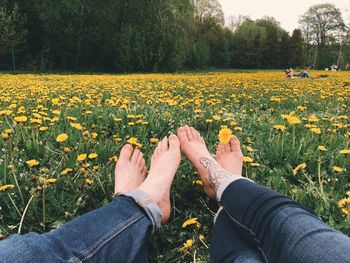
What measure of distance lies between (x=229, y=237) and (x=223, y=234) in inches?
1.5

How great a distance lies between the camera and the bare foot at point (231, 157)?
168 cm

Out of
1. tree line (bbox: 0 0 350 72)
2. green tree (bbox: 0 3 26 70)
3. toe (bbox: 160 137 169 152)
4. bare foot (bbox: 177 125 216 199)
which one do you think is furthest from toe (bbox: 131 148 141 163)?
green tree (bbox: 0 3 26 70)

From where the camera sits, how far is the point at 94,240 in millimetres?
873

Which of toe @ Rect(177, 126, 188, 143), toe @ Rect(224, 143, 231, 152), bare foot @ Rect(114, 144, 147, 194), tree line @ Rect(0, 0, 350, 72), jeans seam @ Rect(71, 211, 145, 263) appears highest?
tree line @ Rect(0, 0, 350, 72)

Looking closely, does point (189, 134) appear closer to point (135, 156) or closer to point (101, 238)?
point (135, 156)

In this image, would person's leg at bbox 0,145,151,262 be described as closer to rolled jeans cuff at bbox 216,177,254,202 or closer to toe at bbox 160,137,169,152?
rolled jeans cuff at bbox 216,177,254,202

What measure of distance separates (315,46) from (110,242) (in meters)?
46.6

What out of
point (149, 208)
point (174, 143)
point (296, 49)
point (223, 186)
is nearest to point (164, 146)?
point (174, 143)

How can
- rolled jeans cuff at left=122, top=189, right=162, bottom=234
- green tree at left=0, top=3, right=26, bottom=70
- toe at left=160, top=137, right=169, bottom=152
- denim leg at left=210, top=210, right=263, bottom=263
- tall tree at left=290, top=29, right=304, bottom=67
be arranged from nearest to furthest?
denim leg at left=210, top=210, right=263, bottom=263 < rolled jeans cuff at left=122, top=189, right=162, bottom=234 < toe at left=160, top=137, right=169, bottom=152 < green tree at left=0, top=3, right=26, bottom=70 < tall tree at left=290, top=29, right=304, bottom=67

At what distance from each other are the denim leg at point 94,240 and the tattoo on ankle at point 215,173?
1.41 feet

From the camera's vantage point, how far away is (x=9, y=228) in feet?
4.03

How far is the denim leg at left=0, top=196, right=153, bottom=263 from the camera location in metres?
0.78

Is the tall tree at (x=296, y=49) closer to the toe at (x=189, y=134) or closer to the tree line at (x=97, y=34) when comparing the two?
the tree line at (x=97, y=34)

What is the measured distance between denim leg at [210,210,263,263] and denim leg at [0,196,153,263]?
22cm
